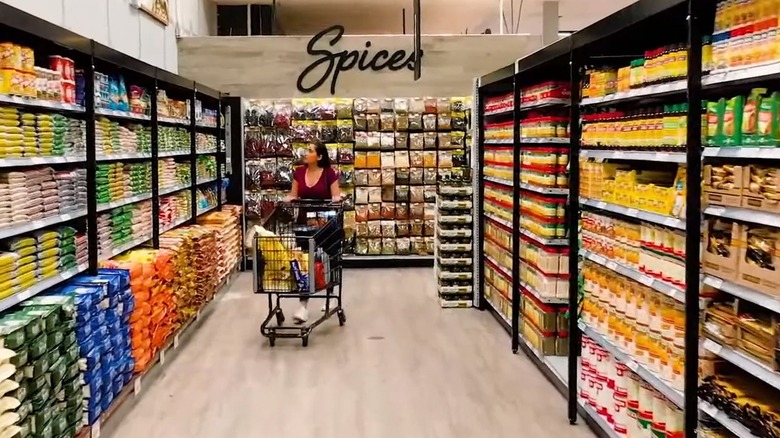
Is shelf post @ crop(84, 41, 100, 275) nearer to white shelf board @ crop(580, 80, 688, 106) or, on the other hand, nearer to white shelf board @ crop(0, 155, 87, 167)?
white shelf board @ crop(0, 155, 87, 167)

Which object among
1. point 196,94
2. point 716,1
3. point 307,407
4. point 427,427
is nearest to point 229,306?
point 196,94

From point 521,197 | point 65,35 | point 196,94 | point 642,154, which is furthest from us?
point 196,94

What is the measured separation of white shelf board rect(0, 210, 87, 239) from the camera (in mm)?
3486

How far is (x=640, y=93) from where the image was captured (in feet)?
11.2

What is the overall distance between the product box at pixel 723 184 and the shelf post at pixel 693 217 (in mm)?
39

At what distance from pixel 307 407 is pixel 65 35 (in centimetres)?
260

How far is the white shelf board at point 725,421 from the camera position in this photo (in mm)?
2570

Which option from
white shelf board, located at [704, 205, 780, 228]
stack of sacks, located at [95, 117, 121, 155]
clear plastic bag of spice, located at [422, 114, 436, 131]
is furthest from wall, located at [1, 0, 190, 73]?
white shelf board, located at [704, 205, 780, 228]

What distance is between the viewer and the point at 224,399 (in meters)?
4.80

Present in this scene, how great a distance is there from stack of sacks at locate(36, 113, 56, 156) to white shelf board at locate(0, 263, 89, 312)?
0.68 metres

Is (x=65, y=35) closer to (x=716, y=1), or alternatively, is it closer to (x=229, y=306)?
(x=716, y=1)

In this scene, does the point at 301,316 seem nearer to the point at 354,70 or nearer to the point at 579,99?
the point at 579,99

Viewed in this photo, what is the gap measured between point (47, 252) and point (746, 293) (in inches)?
133

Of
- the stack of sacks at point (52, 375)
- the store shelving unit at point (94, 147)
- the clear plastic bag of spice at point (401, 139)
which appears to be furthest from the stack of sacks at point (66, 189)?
the clear plastic bag of spice at point (401, 139)
